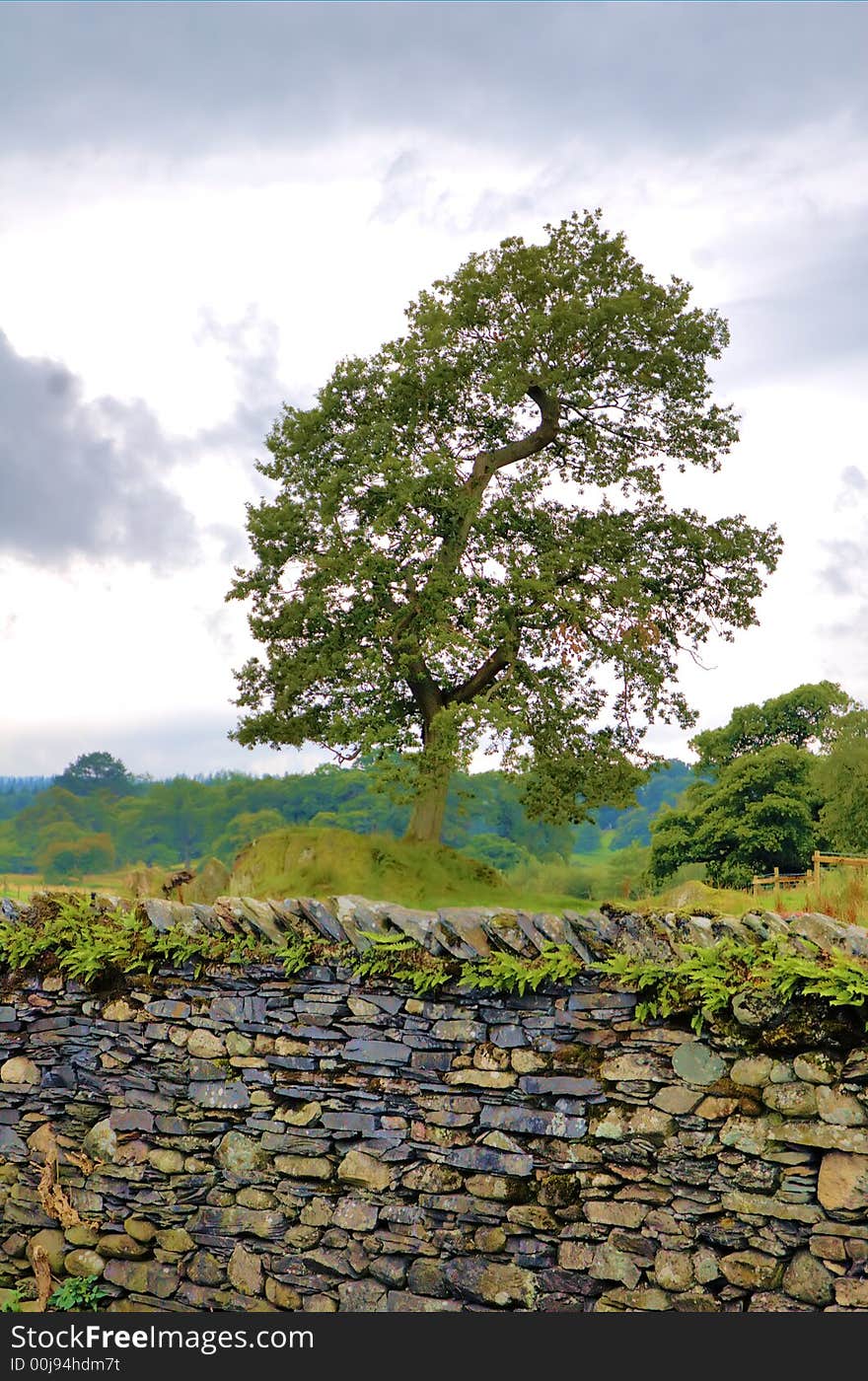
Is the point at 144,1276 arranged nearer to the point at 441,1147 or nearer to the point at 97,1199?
the point at 97,1199

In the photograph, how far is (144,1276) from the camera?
9.60 metres

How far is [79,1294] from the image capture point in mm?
9828

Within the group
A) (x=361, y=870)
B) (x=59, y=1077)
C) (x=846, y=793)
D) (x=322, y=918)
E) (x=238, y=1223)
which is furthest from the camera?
(x=846, y=793)

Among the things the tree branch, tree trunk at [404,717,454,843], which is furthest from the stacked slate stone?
the tree branch

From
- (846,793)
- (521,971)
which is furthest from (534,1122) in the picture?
(846,793)

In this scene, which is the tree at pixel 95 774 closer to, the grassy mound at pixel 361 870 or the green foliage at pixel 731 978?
the grassy mound at pixel 361 870

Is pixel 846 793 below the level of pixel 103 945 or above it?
above

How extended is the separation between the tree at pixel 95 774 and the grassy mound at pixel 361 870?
4132 cm

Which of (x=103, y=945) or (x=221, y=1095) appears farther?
(x=103, y=945)

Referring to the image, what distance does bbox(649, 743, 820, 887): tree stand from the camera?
116 feet

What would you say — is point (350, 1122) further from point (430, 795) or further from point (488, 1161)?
point (430, 795)

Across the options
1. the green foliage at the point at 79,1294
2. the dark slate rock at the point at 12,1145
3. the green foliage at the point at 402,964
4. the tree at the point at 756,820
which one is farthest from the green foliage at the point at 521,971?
the tree at the point at 756,820

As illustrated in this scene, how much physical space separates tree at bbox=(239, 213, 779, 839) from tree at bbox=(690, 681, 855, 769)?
19343 millimetres

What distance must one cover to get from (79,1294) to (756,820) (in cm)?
2967
